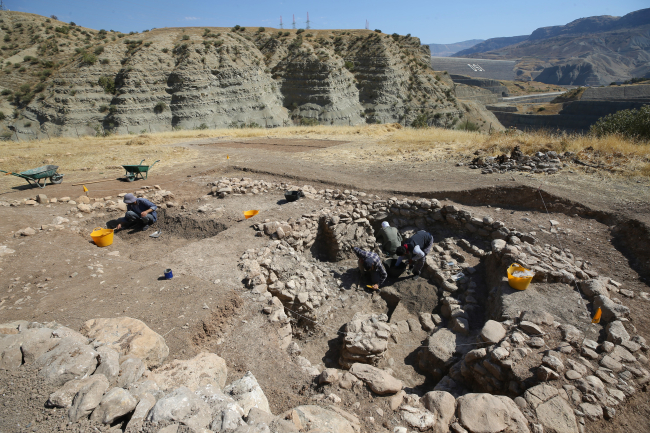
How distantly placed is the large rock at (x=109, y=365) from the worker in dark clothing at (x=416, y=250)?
5285 millimetres

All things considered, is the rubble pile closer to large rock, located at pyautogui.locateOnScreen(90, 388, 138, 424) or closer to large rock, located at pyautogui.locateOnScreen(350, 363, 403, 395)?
large rock, located at pyautogui.locateOnScreen(350, 363, 403, 395)

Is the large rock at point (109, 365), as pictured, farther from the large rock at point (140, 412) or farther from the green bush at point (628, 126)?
the green bush at point (628, 126)

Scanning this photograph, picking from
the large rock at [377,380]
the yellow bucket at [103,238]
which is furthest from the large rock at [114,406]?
the yellow bucket at [103,238]

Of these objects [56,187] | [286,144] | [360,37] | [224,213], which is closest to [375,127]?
[286,144]

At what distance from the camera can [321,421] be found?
296 cm

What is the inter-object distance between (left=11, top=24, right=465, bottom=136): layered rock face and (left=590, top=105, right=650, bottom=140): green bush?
17221 millimetres

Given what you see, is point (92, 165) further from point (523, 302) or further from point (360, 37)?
point (360, 37)

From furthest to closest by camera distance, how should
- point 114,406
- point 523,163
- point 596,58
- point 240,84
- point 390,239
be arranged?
point 596,58
point 240,84
point 523,163
point 390,239
point 114,406

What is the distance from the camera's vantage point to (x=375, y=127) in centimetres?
2089

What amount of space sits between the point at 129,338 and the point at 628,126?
18.3m

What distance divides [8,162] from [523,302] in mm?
18606

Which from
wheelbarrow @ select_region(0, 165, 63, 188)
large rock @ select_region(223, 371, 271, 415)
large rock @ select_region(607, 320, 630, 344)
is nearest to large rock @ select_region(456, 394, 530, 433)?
large rock @ select_region(607, 320, 630, 344)

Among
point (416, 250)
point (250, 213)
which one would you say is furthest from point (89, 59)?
point (416, 250)

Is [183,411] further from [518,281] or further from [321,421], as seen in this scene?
[518,281]
